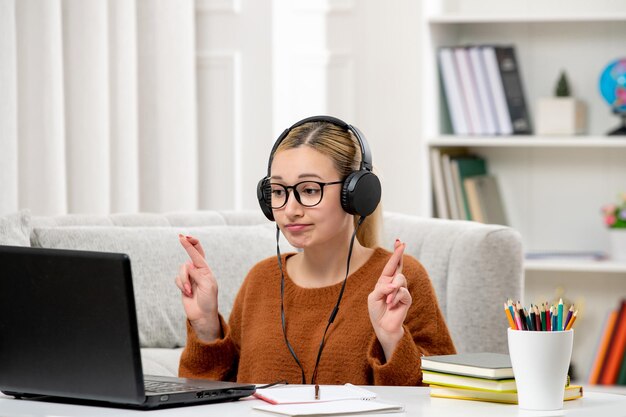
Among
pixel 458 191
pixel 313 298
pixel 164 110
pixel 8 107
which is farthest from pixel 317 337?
pixel 458 191

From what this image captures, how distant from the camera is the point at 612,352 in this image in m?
3.45

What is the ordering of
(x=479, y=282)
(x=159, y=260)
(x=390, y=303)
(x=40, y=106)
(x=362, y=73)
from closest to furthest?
1. (x=390, y=303)
2. (x=479, y=282)
3. (x=159, y=260)
4. (x=40, y=106)
5. (x=362, y=73)

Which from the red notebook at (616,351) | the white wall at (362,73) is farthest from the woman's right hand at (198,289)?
the red notebook at (616,351)

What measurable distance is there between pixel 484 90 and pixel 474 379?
7.48ft

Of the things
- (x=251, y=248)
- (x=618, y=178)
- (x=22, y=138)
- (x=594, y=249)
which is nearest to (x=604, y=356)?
(x=594, y=249)

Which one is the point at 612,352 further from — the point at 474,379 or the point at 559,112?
the point at 474,379

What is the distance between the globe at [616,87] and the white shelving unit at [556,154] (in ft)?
0.41

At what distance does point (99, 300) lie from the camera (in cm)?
121

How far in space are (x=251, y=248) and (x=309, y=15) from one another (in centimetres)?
147

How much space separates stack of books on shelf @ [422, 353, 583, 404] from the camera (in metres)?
1.29

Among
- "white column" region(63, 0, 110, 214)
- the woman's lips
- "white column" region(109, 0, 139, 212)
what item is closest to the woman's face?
the woman's lips

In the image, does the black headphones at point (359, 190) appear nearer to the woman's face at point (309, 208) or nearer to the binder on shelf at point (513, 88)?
the woman's face at point (309, 208)

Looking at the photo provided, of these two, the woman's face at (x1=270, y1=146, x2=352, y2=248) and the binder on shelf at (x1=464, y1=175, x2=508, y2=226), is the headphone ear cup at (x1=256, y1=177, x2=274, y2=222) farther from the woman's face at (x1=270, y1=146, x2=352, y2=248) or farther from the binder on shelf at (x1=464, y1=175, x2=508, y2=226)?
the binder on shelf at (x1=464, y1=175, x2=508, y2=226)

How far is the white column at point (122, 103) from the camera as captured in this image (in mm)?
3084
